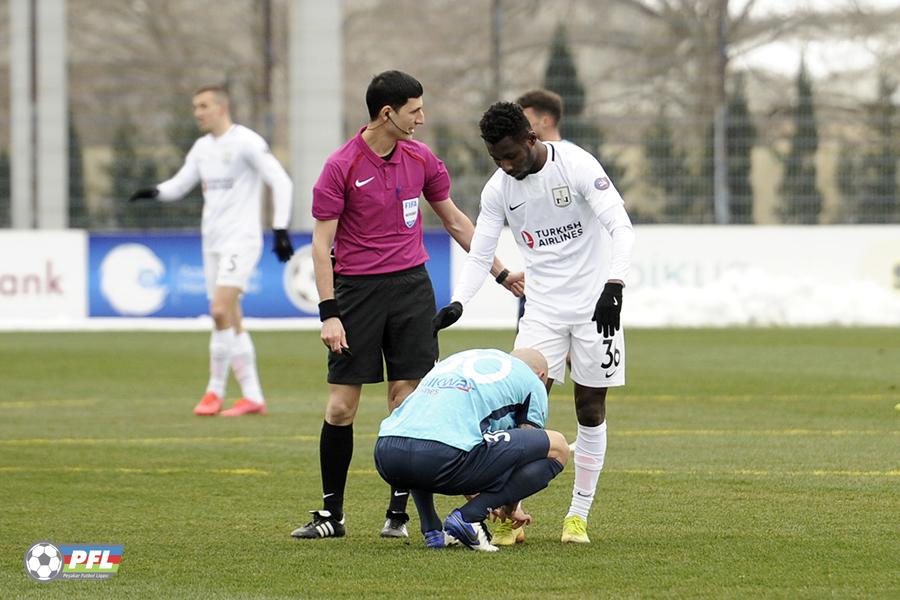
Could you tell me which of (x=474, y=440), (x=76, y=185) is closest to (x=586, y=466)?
(x=474, y=440)

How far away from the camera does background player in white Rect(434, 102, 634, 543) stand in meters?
7.59

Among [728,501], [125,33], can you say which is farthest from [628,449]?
[125,33]

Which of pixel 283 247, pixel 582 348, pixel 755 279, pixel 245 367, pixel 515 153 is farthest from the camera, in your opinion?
pixel 755 279

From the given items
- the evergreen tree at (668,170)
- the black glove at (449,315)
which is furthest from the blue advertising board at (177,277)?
the black glove at (449,315)

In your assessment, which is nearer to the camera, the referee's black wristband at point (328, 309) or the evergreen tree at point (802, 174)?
the referee's black wristband at point (328, 309)

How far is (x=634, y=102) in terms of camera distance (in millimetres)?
27594

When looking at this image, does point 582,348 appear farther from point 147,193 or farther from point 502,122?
point 147,193

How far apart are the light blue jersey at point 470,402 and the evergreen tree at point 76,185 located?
20.2m

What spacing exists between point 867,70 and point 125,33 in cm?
1620

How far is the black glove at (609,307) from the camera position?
7.31 meters

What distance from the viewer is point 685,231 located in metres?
24.0

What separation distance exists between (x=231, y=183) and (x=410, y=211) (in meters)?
5.95

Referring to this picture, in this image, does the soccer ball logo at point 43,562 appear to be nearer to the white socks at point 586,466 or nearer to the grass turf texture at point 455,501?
the grass turf texture at point 455,501

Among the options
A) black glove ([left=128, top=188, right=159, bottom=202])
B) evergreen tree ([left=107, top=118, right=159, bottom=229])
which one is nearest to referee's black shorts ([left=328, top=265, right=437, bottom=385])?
black glove ([left=128, top=188, right=159, bottom=202])
